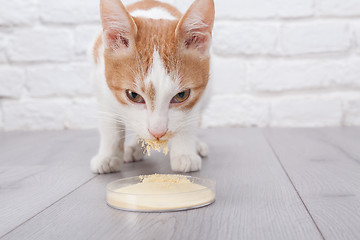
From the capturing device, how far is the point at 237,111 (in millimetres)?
1919

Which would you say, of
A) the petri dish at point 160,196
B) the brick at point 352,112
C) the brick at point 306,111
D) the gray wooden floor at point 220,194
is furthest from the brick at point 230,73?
the petri dish at point 160,196

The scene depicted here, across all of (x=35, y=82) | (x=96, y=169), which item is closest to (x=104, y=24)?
(x=96, y=169)

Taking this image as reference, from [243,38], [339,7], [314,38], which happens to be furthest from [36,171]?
[339,7]

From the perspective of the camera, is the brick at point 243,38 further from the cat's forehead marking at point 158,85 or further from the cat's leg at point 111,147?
the cat's forehead marking at point 158,85

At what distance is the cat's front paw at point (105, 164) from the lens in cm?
112

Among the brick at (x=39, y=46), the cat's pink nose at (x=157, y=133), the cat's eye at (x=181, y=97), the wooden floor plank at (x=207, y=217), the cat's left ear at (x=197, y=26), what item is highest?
the brick at (x=39, y=46)

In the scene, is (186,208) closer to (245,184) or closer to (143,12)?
(245,184)

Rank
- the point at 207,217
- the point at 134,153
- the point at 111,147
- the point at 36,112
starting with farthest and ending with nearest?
the point at 36,112 → the point at 134,153 → the point at 111,147 → the point at 207,217

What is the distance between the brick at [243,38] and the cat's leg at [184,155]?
2.59ft

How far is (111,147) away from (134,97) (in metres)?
0.27

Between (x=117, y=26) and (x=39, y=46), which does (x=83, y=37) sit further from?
(x=117, y=26)

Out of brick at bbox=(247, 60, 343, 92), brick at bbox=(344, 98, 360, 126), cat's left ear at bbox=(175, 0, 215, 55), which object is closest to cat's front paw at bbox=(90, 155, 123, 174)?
cat's left ear at bbox=(175, 0, 215, 55)

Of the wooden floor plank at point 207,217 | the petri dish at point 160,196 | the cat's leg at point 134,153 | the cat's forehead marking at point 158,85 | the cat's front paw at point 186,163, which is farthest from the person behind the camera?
the cat's leg at point 134,153

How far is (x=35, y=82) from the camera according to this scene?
1953 millimetres
